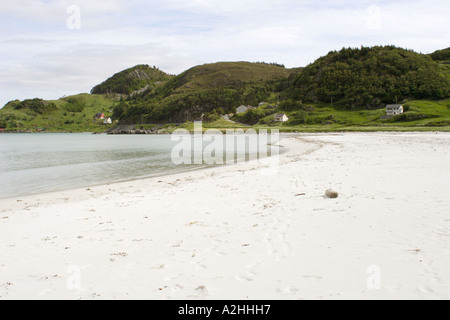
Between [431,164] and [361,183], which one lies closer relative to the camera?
[361,183]

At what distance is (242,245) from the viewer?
714 cm

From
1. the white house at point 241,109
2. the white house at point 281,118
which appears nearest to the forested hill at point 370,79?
the white house at point 241,109

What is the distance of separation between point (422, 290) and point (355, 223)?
11.5 feet

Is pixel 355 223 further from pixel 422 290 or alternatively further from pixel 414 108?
pixel 414 108

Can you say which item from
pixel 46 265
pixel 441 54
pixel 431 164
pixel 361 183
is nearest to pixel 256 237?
pixel 46 265

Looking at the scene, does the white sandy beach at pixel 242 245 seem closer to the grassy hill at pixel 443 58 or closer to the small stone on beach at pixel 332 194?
the small stone on beach at pixel 332 194

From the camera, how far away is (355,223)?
814 centimetres

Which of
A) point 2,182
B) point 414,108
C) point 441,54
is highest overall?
point 441,54

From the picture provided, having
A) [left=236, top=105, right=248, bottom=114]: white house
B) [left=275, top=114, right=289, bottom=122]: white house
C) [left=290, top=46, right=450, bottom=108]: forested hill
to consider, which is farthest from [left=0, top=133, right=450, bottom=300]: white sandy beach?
[left=236, top=105, right=248, bottom=114]: white house

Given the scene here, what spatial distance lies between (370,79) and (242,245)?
164710 mm

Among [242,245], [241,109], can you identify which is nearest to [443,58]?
[241,109]

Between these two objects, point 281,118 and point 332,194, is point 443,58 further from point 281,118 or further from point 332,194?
Answer: point 332,194

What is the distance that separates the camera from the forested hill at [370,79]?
136 meters
